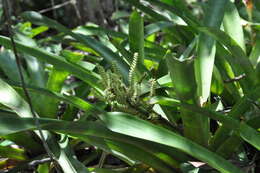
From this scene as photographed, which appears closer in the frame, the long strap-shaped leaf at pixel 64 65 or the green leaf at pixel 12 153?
the long strap-shaped leaf at pixel 64 65

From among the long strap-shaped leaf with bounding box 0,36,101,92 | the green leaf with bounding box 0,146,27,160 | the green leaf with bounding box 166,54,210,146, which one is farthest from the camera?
the green leaf with bounding box 0,146,27,160

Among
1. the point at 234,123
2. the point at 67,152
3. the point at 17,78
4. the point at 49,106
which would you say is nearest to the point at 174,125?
the point at 234,123

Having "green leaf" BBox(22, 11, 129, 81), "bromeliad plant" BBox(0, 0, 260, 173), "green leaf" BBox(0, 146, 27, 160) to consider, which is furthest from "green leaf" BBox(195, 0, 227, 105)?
"green leaf" BBox(0, 146, 27, 160)

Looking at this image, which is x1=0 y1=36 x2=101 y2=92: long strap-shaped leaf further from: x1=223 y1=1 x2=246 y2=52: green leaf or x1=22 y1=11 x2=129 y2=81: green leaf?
x1=223 y1=1 x2=246 y2=52: green leaf

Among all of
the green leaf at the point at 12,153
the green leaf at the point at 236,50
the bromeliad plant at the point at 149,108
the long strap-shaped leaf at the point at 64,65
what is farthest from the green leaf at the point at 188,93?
the green leaf at the point at 12,153

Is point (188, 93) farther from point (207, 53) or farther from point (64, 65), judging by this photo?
point (64, 65)

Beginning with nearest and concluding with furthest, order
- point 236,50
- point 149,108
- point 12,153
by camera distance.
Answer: point 149,108 → point 236,50 → point 12,153

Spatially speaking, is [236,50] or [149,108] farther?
[236,50]

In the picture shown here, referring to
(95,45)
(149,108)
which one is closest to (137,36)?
(95,45)

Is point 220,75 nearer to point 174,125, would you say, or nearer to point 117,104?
point 174,125

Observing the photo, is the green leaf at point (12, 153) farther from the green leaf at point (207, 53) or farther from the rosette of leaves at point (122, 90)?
the green leaf at point (207, 53)
